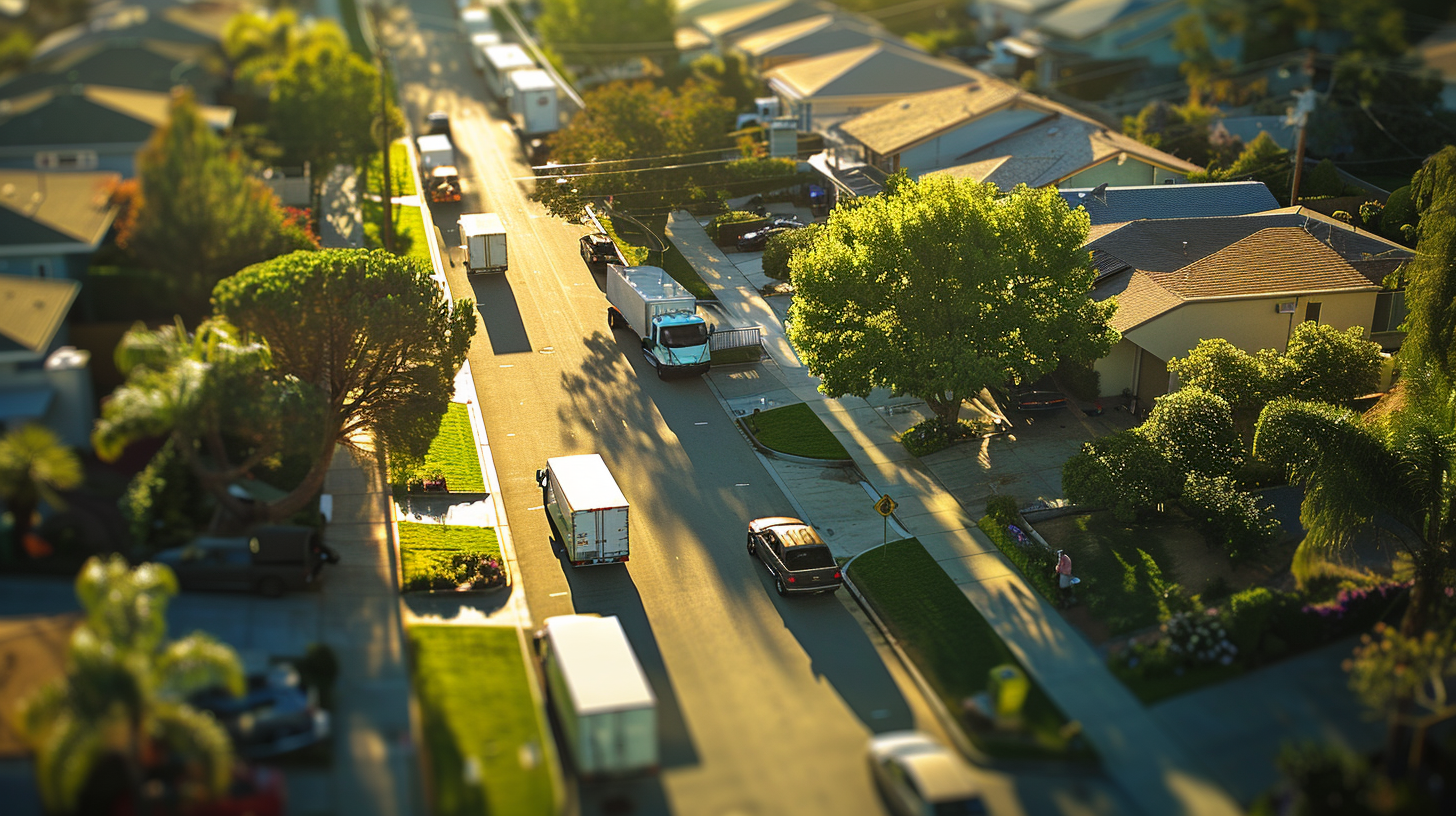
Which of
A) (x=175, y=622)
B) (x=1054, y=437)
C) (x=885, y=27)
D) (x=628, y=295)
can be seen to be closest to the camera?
(x=175, y=622)

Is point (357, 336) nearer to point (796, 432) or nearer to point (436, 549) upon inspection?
point (436, 549)

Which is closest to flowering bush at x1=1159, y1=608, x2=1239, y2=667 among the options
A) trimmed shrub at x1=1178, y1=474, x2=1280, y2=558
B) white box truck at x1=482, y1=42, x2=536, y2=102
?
trimmed shrub at x1=1178, y1=474, x2=1280, y2=558

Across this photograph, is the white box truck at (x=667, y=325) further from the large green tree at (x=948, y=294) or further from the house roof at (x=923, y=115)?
the house roof at (x=923, y=115)

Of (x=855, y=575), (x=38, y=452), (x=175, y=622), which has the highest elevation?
(x=38, y=452)

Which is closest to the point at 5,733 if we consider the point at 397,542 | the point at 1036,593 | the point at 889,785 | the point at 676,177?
the point at 397,542

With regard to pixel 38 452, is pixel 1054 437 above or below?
below

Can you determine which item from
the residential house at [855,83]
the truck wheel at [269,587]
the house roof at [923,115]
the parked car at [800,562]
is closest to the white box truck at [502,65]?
the residential house at [855,83]

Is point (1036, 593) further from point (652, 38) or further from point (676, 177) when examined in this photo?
point (652, 38)
